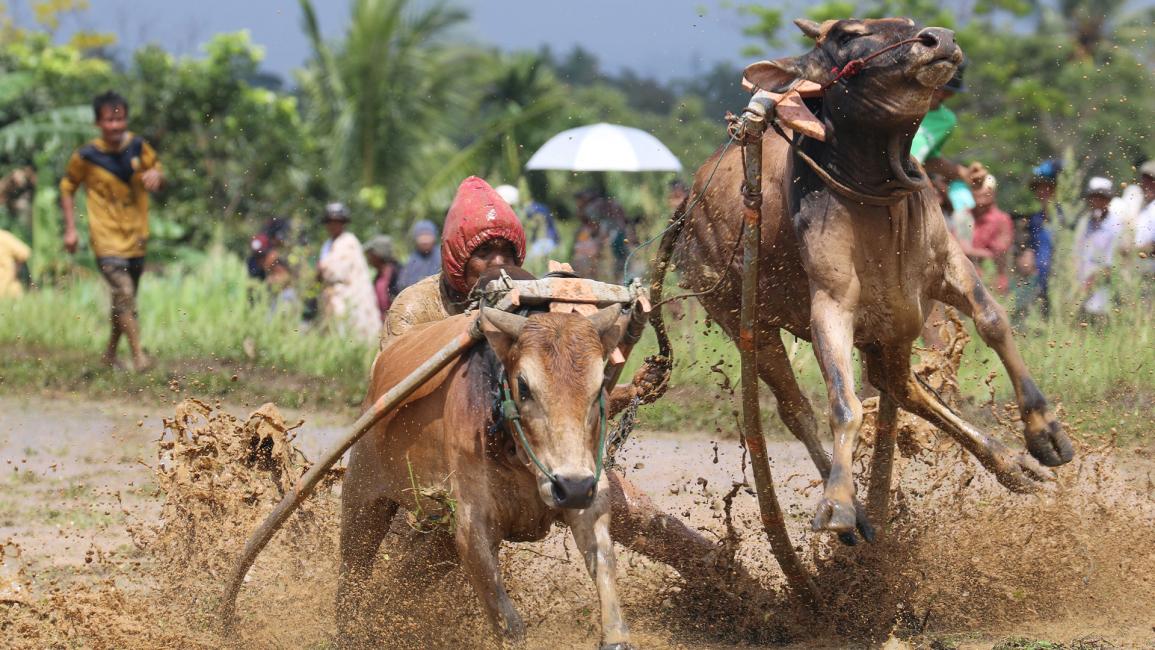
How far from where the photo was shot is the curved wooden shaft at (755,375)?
5504 millimetres

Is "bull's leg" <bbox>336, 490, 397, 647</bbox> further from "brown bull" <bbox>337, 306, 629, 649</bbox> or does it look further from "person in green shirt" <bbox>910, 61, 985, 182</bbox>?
"person in green shirt" <bbox>910, 61, 985, 182</bbox>

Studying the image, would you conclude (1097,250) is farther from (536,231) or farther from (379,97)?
(379,97)

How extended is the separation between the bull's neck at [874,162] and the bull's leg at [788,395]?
1260mm

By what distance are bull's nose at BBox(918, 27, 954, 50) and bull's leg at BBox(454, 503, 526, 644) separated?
2090 mm

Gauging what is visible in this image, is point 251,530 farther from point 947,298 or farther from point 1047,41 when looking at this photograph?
point 1047,41

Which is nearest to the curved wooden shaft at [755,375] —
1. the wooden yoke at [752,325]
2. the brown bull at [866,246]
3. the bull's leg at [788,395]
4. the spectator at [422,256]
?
the wooden yoke at [752,325]

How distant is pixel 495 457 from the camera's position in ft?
16.8

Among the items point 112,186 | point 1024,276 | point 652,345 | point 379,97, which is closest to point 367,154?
point 379,97

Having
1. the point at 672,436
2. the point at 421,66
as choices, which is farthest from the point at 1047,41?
the point at 672,436

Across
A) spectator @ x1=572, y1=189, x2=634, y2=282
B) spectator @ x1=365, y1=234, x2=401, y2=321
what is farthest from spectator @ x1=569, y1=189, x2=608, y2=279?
spectator @ x1=365, y1=234, x2=401, y2=321

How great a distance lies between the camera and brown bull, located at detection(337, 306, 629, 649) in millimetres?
4777

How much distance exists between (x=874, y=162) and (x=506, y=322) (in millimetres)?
1460

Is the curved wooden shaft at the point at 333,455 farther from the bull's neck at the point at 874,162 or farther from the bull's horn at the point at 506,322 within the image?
the bull's neck at the point at 874,162

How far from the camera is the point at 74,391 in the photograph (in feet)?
38.8
